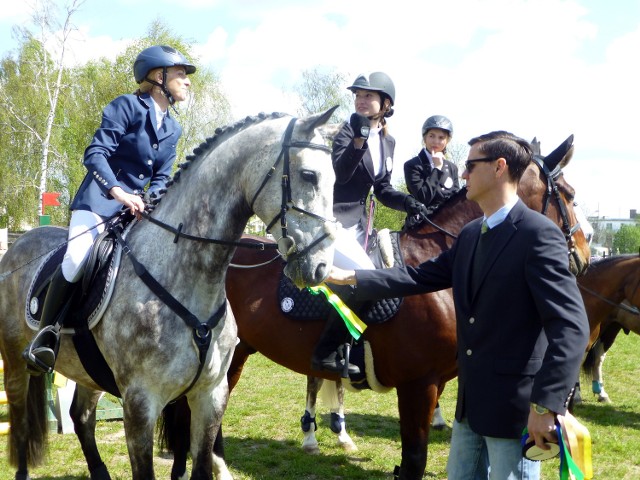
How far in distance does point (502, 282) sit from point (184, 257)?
1.83 m

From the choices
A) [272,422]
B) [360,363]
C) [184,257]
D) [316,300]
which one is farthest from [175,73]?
[272,422]

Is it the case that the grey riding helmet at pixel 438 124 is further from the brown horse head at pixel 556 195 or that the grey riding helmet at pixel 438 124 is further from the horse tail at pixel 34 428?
the horse tail at pixel 34 428

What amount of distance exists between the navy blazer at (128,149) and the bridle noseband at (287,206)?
1141 mm

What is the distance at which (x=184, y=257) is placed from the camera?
3.75m

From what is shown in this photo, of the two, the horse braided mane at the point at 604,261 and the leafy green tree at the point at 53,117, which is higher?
the leafy green tree at the point at 53,117

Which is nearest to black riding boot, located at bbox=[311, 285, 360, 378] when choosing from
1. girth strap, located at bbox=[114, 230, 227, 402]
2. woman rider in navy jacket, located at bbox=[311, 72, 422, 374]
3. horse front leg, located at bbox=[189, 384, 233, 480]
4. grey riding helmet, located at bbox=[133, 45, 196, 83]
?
woman rider in navy jacket, located at bbox=[311, 72, 422, 374]

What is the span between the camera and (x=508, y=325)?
272cm

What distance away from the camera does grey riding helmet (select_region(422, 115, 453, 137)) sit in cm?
612

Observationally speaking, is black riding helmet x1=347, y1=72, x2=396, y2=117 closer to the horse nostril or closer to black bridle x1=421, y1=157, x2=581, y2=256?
black bridle x1=421, y1=157, x2=581, y2=256

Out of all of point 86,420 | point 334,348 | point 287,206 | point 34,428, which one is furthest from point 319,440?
point 287,206

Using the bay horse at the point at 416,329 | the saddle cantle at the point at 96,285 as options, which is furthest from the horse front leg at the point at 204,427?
the bay horse at the point at 416,329

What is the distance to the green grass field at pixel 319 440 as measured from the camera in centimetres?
619

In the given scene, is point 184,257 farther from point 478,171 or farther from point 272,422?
point 272,422

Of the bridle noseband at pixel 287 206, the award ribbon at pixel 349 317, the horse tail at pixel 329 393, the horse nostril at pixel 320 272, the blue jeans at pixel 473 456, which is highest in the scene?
the bridle noseband at pixel 287 206
